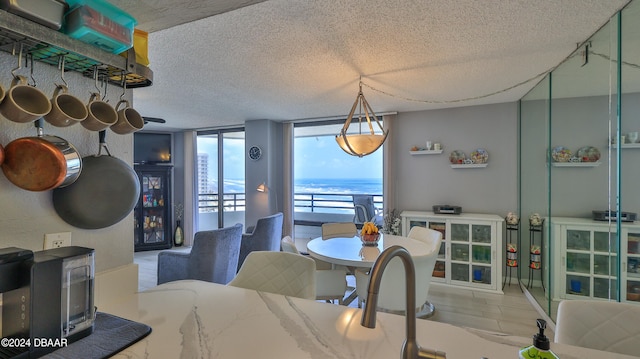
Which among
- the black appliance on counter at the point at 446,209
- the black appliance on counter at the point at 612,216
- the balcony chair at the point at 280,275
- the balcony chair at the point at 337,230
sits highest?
the black appliance on counter at the point at 612,216

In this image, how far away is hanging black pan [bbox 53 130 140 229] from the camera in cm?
101

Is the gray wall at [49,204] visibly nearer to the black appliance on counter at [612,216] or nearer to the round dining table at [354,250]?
the round dining table at [354,250]

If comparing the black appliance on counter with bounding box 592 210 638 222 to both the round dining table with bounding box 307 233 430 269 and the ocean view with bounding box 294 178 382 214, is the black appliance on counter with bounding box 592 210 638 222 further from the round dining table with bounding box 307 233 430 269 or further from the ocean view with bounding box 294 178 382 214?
the ocean view with bounding box 294 178 382 214

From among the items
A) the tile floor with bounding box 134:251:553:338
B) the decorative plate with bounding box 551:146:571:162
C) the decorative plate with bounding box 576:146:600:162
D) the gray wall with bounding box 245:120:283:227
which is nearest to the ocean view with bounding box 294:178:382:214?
the gray wall with bounding box 245:120:283:227

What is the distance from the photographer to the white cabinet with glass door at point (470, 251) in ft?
11.1

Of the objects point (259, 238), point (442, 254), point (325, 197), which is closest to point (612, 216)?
point (442, 254)

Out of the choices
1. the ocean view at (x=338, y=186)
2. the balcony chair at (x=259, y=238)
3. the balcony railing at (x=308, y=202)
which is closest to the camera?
the balcony chair at (x=259, y=238)

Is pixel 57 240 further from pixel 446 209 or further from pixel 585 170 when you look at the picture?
pixel 446 209

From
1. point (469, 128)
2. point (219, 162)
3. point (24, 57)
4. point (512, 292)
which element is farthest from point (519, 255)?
point (219, 162)

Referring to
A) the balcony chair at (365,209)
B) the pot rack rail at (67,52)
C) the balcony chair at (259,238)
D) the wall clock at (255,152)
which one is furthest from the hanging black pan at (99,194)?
the balcony chair at (365,209)

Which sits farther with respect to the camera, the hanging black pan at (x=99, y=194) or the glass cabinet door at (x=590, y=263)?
the glass cabinet door at (x=590, y=263)

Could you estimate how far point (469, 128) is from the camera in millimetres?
3816

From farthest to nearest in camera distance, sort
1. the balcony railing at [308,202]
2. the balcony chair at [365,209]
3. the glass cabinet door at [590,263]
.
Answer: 1. the balcony railing at [308,202]
2. the balcony chair at [365,209]
3. the glass cabinet door at [590,263]

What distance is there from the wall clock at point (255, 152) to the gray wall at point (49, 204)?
137 inches
